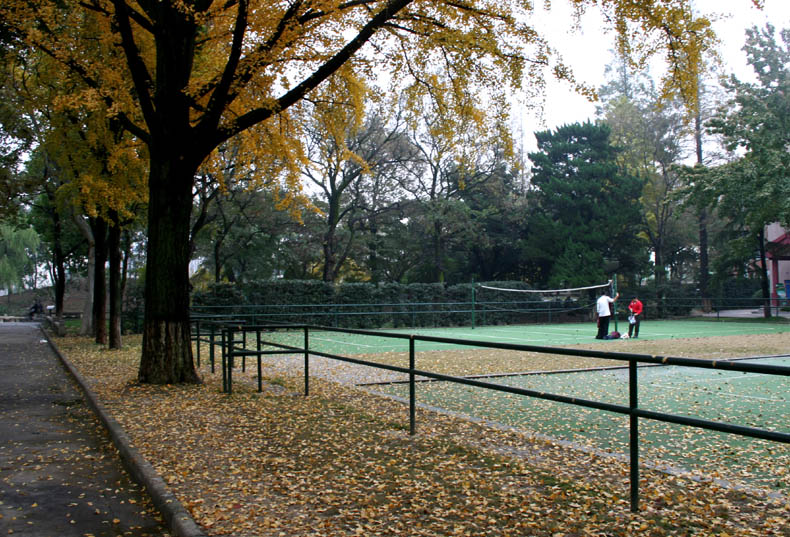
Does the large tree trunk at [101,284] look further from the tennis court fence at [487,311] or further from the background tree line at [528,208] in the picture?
the tennis court fence at [487,311]

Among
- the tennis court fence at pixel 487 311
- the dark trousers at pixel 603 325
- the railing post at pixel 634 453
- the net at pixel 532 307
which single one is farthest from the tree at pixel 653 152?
the railing post at pixel 634 453

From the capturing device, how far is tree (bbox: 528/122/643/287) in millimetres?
39125

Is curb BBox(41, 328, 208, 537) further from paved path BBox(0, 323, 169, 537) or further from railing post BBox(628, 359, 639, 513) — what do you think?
railing post BBox(628, 359, 639, 513)

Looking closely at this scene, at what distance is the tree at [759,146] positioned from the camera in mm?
30938

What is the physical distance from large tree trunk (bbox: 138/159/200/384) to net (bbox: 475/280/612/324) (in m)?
24.2

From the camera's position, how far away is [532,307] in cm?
3522

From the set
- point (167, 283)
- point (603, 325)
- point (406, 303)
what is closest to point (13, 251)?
point (406, 303)

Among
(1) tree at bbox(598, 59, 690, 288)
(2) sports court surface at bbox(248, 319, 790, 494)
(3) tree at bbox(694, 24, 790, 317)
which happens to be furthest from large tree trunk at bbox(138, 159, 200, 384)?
(1) tree at bbox(598, 59, 690, 288)

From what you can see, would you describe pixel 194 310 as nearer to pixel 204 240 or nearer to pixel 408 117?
pixel 204 240

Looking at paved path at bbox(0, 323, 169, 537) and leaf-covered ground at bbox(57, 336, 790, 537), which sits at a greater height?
leaf-covered ground at bbox(57, 336, 790, 537)

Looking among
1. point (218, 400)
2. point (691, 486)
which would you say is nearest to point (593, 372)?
point (218, 400)

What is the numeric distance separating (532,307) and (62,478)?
3155 centimetres

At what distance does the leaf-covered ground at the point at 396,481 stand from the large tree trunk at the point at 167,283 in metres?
2.15

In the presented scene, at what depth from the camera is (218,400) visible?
882 cm
